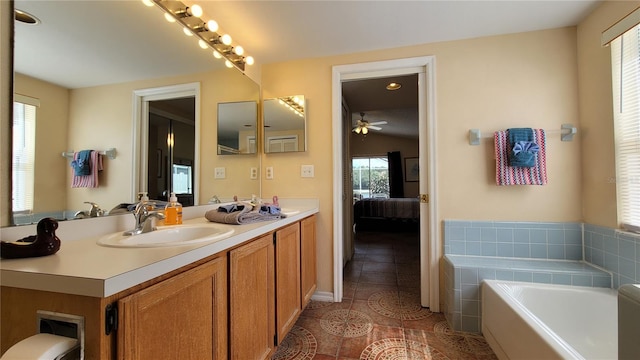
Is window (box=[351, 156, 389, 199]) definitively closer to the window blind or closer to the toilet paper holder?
the window blind

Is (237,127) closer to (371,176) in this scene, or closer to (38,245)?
(38,245)

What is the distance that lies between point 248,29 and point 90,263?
5.89 ft

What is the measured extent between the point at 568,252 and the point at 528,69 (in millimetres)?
1420

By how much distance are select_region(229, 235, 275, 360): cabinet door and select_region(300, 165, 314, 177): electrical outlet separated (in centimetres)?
97

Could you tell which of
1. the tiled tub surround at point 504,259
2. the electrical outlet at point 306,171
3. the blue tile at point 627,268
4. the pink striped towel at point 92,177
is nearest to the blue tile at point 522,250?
the tiled tub surround at point 504,259

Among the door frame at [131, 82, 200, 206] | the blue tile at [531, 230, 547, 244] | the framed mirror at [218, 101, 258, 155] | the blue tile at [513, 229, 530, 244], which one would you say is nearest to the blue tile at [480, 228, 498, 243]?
the blue tile at [513, 229, 530, 244]

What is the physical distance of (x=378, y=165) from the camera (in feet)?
26.1

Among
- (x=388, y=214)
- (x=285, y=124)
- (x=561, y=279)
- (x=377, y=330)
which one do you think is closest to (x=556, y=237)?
(x=561, y=279)

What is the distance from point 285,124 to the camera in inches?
87.8

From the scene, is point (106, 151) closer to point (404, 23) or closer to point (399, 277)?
point (404, 23)

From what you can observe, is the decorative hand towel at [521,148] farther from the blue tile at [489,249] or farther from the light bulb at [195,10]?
the light bulb at [195,10]

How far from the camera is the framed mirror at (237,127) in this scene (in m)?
1.87

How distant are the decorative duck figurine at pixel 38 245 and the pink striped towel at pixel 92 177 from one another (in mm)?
323

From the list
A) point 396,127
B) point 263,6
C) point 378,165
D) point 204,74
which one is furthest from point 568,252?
point 378,165
